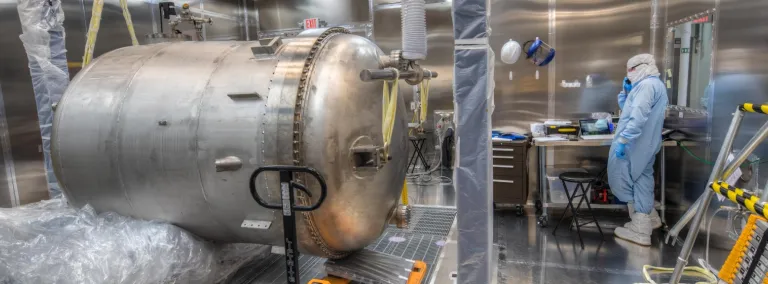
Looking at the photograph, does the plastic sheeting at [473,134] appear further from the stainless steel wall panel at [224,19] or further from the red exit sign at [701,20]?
the stainless steel wall panel at [224,19]

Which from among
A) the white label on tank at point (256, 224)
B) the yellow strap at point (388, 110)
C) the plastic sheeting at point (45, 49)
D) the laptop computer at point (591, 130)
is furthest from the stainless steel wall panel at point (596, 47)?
the plastic sheeting at point (45, 49)

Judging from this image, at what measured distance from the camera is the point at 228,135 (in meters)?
2.22

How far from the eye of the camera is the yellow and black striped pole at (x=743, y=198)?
188 cm

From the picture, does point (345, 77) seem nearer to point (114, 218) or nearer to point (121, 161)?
point (121, 161)

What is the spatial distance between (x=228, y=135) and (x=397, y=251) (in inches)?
61.5

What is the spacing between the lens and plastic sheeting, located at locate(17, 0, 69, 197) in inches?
113

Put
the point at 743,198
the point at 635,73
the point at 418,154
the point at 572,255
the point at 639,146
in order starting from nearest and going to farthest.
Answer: the point at 743,198 → the point at 572,255 → the point at 639,146 → the point at 635,73 → the point at 418,154

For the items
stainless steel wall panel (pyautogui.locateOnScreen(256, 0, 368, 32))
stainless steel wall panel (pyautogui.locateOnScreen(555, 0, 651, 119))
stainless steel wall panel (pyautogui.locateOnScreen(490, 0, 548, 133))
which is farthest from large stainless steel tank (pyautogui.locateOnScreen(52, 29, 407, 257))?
stainless steel wall panel (pyautogui.locateOnScreen(256, 0, 368, 32))

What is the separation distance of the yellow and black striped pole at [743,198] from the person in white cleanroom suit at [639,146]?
1535 mm

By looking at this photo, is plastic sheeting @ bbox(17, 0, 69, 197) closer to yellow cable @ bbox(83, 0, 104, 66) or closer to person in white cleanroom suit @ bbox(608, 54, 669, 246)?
yellow cable @ bbox(83, 0, 104, 66)

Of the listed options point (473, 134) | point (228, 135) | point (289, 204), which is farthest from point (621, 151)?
point (228, 135)

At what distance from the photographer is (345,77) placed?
2.27 metres

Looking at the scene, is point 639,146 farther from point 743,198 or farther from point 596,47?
point 743,198

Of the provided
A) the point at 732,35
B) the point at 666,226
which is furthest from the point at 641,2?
the point at 666,226
